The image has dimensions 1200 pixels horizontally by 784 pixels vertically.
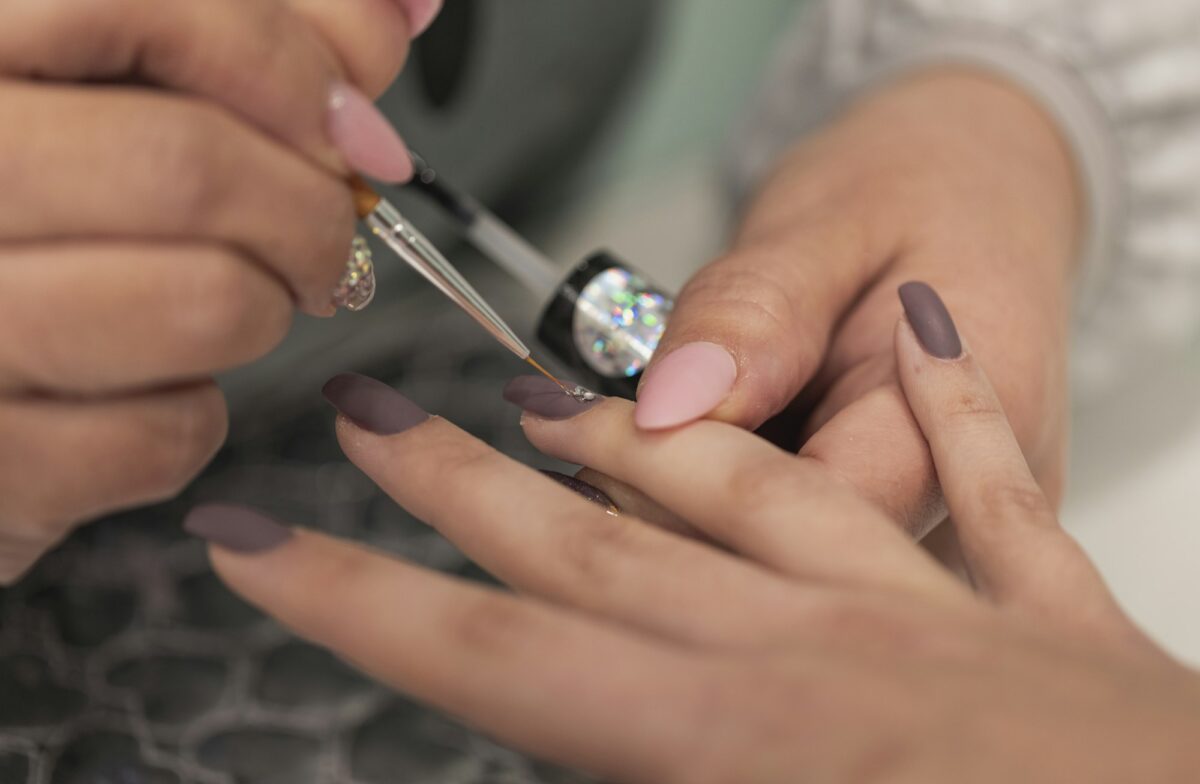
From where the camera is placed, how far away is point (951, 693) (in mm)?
247

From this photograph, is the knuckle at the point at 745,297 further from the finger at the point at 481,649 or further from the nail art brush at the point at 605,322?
the finger at the point at 481,649

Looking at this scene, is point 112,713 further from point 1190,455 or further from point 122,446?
point 1190,455

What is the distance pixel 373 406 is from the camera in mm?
344

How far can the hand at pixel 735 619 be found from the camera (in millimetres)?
240

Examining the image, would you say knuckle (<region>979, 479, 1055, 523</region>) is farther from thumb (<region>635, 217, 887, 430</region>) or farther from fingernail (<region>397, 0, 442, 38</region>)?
fingernail (<region>397, 0, 442, 38</region>)

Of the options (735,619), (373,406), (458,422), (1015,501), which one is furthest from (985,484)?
(458,422)

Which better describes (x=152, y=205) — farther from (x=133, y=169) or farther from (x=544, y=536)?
(x=544, y=536)

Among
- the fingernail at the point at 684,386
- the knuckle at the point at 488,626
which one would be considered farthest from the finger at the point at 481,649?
the fingernail at the point at 684,386

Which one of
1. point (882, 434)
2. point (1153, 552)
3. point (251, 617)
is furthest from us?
point (1153, 552)

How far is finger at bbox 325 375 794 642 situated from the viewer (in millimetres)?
280

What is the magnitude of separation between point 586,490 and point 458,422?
9.4 inches

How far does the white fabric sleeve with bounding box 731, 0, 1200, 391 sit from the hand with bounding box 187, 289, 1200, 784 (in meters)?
0.34

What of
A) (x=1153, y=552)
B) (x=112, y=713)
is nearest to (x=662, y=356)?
(x=112, y=713)

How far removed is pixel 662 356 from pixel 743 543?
9 cm
